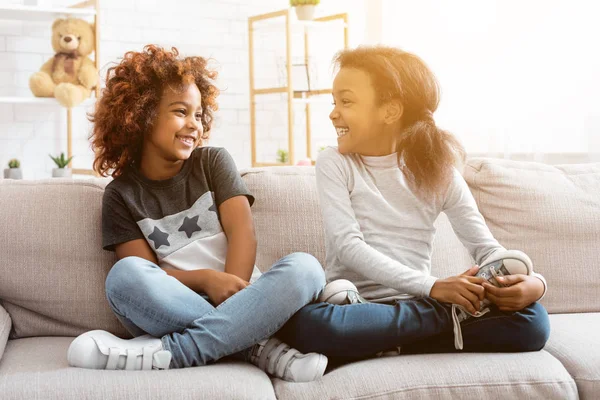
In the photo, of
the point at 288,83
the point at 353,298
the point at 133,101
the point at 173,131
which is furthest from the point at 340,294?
the point at 288,83

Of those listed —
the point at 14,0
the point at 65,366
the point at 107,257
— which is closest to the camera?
the point at 65,366

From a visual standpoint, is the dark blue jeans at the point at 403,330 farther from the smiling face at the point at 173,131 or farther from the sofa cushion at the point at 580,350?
the smiling face at the point at 173,131

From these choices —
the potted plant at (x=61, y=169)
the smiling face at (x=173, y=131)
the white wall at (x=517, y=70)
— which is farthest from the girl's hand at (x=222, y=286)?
the potted plant at (x=61, y=169)

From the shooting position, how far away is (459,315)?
148 centimetres

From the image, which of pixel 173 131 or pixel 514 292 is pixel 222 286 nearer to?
pixel 173 131

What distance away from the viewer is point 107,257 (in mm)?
1693

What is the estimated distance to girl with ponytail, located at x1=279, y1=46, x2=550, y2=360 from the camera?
144cm

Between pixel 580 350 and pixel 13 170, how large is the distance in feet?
8.63

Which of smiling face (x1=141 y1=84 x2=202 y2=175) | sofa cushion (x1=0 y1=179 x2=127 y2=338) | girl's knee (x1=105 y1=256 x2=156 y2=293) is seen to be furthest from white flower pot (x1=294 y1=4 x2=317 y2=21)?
girl's knee (x1=105 y1=256 x2=156 y2=293)

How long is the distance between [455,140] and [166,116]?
2.24ft

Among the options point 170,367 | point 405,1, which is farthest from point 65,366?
point 405,1

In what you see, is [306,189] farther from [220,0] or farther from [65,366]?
[220,0]

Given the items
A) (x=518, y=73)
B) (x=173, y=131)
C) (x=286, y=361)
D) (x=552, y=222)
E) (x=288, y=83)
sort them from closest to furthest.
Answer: (x=286, y=361)
(x=173, y=131)
(x=552, y=222)
(x=518, y=73)
(x=288, y=83)

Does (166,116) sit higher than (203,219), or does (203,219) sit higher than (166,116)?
(166,116)
